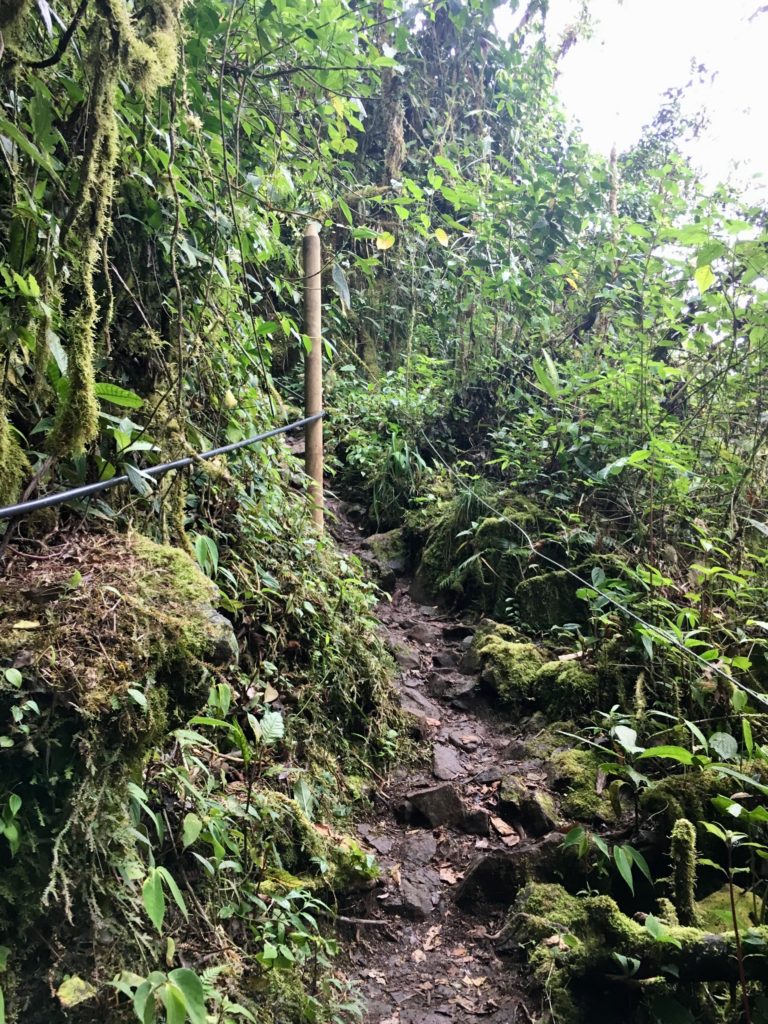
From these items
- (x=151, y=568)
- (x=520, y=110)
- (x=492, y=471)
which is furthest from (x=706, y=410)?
(x=520, y=110)

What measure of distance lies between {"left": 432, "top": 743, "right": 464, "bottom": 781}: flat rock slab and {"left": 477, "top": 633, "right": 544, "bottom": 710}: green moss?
580 millimetres

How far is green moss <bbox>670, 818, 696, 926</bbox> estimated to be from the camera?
218 centimetres

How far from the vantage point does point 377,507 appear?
6441 millimetres

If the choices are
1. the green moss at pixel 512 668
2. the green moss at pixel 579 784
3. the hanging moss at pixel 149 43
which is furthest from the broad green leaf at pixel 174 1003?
the green moss at pixel 512 668

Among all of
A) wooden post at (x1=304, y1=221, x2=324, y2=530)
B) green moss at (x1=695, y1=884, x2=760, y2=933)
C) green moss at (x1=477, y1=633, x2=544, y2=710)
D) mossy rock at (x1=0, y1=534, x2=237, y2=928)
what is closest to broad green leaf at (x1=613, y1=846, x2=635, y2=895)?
green moss at (x1=695, y1=884, x2=760, y2=933)

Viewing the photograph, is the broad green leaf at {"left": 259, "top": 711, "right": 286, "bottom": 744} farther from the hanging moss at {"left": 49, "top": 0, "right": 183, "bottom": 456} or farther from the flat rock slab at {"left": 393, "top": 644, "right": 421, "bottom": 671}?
the flat rock slab at {"left": 393, "top": 644, "right": 421, "bottom": 671}

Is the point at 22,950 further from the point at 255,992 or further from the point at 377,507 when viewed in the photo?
the point at 377,507

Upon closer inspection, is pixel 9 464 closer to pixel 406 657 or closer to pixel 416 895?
pixel 416 895

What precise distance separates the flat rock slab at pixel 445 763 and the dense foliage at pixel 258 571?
1.27 ft

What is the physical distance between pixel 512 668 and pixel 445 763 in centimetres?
89

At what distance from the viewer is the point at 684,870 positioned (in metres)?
2.22

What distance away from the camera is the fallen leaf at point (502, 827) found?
2.96 meters

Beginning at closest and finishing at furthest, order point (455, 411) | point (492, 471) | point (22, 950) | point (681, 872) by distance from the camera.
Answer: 1. point (22, 950)
2. point (681, 872)
3. point (492, 471)
4. point (455, 411)

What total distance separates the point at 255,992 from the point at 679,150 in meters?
12.5
